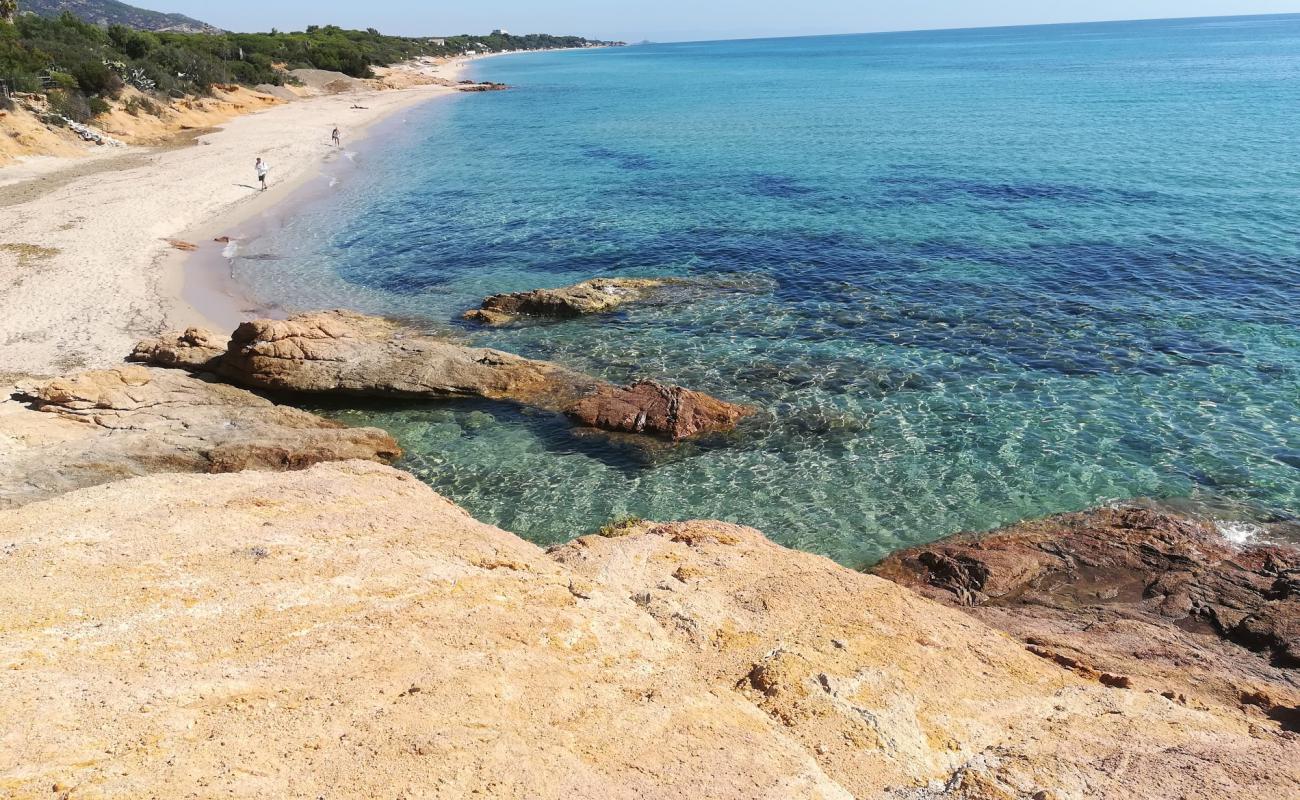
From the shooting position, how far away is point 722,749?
258 inches

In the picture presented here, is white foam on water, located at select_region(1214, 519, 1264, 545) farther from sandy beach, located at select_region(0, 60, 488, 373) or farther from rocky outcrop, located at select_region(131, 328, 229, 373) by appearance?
sandy beach, located at select_region(0, 60, 488, 373)

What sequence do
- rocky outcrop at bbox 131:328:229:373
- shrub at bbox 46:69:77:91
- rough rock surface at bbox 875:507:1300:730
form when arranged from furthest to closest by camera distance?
shrub at bbox 46:69:77:91 → rocky outcrop at bbox 131:328:229:373 → rough rock surface at bbox 875:507:1300:730

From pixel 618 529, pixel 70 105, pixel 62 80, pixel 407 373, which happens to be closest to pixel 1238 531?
pixel 618 529

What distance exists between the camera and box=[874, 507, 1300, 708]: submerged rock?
9.44 meters

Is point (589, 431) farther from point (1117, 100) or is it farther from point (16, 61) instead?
point (1117, 100)

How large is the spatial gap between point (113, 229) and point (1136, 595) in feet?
125

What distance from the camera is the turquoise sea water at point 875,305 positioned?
15.4 m

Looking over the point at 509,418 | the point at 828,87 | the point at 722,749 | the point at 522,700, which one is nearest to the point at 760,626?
the point at 722,749

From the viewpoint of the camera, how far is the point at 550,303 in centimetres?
2477

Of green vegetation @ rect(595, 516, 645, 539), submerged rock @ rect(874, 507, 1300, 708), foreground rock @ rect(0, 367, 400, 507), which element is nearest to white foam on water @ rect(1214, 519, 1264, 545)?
submerged rock @ rect(874, 507, 1300, 708)

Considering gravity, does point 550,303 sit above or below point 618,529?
above

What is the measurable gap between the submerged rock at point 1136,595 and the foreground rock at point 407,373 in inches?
263

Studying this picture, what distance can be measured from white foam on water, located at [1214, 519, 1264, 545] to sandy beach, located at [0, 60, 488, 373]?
1000 inches

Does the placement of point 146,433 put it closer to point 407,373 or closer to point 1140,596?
point 407,373
